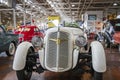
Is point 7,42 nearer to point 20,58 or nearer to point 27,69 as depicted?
point 27,69

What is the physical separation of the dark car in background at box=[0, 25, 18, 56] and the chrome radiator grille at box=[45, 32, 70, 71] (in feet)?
12.1

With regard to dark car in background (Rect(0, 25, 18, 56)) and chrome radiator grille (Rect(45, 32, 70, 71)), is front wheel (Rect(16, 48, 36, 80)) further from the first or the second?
dark car in background (Rect(0, 25, 18, 56))

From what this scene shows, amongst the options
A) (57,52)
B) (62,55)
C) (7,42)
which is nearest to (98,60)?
(62,55)

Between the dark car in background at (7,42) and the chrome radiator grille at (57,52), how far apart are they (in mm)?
3692

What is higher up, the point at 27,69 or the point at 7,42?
the point at 7,42

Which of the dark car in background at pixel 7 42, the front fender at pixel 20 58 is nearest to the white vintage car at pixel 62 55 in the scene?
the front fender at pixel 20 58

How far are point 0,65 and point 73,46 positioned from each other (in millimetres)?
3384

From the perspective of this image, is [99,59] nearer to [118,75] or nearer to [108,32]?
[118,75]

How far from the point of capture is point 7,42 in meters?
7.83

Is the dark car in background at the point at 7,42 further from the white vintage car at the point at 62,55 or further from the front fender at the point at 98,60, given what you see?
the front fender at the point at 98,60

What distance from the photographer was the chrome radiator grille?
12.8 feet

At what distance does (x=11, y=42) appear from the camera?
28.0 feet

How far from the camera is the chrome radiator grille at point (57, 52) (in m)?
3.89

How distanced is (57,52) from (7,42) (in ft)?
14.5
